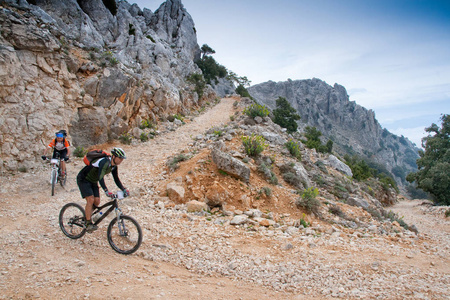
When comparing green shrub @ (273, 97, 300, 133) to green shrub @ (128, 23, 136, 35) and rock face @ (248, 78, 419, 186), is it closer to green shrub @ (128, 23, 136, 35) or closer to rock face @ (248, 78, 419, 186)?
green shrub @ (128, 23, 136, 35)

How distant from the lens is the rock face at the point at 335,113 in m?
92.2

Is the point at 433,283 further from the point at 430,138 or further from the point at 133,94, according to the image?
the point at 430,138

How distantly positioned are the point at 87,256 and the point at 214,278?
2486 millimetres

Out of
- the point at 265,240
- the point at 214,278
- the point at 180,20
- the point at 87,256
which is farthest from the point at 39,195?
the point at 180,20

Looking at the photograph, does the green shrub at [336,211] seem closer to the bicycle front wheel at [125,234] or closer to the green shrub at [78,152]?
the bicycle front wheel at [125,234]

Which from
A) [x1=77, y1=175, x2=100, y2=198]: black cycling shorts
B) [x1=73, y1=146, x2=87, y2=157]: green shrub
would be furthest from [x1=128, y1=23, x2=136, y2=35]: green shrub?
[x1=77, y1=175, x2=100, y2=198]: black cycling shorts

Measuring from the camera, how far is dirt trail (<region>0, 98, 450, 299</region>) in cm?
366

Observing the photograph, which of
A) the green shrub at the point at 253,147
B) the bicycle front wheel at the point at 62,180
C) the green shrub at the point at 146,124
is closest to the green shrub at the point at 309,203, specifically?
the green shrub at the point at 253,147

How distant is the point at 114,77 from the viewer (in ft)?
46.6

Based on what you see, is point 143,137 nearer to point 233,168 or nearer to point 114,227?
point 233,168

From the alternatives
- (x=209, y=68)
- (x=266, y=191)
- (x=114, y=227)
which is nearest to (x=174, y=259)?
(x=114, y=227)

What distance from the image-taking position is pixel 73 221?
4.92 meters

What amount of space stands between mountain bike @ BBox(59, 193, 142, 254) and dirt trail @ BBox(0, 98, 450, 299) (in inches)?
6.9

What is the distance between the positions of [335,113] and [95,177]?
108 m
